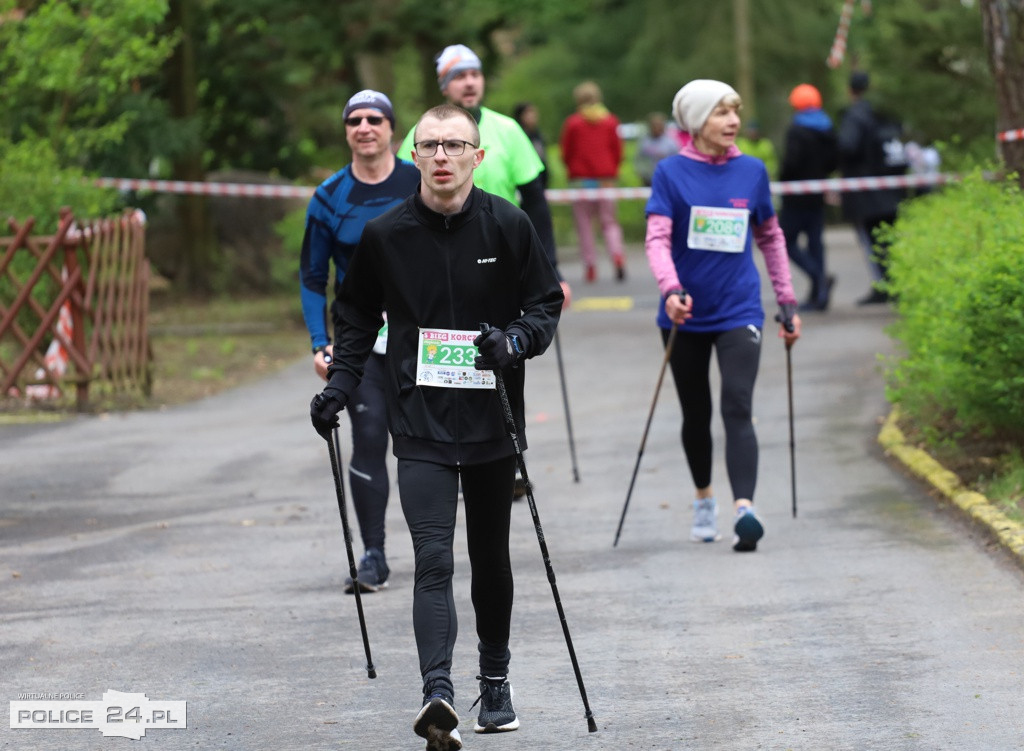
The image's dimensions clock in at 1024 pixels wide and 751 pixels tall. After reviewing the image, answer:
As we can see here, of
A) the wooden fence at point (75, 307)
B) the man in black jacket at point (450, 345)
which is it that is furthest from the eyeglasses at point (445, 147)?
the wooden fence at point (75, 307)

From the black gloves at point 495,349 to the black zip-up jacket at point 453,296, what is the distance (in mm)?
67

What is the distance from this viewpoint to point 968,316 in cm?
886

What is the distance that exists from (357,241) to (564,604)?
1.68m

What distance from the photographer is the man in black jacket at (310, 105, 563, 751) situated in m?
5.50

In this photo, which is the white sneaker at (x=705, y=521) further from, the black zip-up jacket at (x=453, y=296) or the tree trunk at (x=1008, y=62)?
the tree trunk at (x=1008, y=62)

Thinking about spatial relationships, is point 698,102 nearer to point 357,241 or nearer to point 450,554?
point 357,241

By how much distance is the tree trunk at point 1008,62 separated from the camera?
11852 mm

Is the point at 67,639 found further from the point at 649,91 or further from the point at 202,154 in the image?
the point at 649,91

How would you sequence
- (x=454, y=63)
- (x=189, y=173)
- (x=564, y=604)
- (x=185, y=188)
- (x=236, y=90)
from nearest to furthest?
(x=564, y=604), (x=454, y=63), (x=185, y=188), (x=189, y=173), (x=236, y=90)

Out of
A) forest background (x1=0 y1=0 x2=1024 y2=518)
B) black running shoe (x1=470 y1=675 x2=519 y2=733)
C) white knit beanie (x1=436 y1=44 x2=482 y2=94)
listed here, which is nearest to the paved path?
black running shoe (x1=470 y1=675 x2=519 y2=733)

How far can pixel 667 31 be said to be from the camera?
49188 millimetres

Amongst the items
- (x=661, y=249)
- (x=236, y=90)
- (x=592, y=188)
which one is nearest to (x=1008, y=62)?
(x=661, y=249)

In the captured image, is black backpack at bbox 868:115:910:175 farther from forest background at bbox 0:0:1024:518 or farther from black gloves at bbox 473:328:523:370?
black gloves at bbox 473:328:523:370

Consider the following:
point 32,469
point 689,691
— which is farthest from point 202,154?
point 689,691
